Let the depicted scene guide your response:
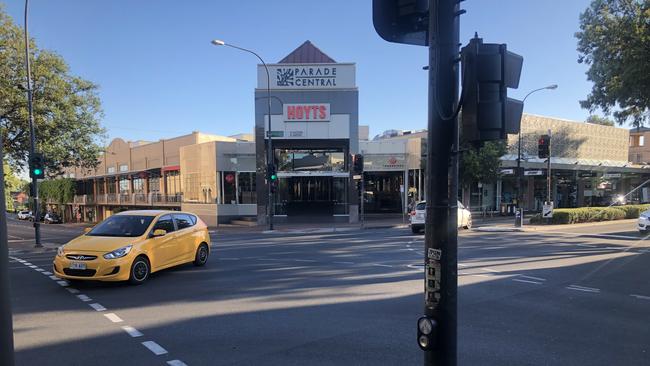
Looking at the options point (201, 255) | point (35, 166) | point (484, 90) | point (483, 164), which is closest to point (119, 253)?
point (201, 255)

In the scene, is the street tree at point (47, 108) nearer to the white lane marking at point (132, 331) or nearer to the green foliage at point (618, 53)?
the white lane marking at point (132, 331)

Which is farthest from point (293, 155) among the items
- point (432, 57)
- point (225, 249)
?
point (432, 57)

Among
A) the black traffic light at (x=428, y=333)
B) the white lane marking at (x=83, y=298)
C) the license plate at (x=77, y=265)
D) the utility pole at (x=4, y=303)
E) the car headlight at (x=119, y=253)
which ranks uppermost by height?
the utility pole at (x=4, y=303)

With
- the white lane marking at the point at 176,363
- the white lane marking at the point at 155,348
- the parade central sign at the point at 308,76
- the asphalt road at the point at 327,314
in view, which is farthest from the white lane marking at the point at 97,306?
the parade central sign at the point at 308,76

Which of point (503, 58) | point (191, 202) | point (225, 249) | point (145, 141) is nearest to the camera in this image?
point (503, 58)

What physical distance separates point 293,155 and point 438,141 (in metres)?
29.9

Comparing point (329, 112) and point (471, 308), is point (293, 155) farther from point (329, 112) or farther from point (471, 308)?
point (471, 308)

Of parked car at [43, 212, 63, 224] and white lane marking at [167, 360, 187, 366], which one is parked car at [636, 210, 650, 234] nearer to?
white lane marking at [167, 360, 187, 366]

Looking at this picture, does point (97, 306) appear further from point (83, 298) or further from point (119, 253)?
point (119, 253)

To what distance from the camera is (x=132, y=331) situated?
5.80 m

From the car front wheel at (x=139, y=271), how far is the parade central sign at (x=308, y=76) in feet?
75.3

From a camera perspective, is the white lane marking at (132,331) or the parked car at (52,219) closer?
the white lane marking at (132,331)

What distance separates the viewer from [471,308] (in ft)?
22.4

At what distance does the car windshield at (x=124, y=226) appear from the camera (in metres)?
9.37
